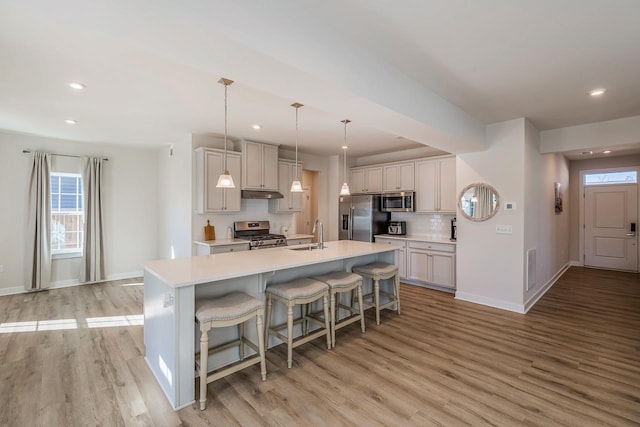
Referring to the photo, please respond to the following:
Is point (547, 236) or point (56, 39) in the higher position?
point (56, 39)

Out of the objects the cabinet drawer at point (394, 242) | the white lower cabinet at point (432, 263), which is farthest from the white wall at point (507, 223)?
the cabinet drawer at point (394, 242)

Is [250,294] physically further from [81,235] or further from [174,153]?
[81,235]

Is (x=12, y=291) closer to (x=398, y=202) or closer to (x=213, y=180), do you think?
(x=213, y=180)

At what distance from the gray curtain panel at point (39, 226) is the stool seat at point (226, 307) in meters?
4.46

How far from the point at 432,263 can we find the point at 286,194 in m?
2.87

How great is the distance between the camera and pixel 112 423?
1.96 m

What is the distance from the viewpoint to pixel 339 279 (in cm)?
319

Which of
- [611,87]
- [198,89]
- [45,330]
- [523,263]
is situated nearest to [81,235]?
[45,330]

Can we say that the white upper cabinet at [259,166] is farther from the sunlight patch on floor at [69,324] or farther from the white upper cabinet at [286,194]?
the sunlight patch on floor at [69,324]

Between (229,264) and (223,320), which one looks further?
(229,264)

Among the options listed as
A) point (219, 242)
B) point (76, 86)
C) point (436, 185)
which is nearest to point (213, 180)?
point (219, 242)

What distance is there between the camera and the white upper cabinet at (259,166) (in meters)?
5.05

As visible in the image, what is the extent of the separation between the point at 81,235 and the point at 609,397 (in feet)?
24.1

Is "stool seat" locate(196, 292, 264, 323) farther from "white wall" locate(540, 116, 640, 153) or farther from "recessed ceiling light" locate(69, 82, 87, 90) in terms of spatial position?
"white wall" locate(540, 116, 640, 153)
